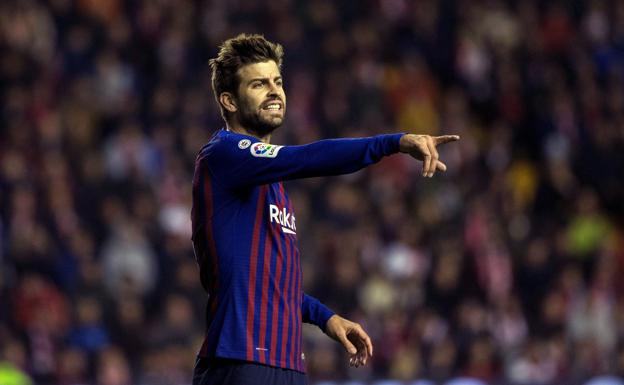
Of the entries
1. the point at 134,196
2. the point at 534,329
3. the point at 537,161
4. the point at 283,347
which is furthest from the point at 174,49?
the point at 283,347

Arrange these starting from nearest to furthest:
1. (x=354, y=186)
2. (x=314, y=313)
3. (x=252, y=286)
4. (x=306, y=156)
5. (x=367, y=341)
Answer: (x=306, y=156) → (x=252, y=286) → (x=367, y=341) → (x=314, y=313) → (x=354, y=186)

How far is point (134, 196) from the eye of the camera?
42.2 ft

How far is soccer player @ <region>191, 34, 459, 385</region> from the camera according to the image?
195 inches

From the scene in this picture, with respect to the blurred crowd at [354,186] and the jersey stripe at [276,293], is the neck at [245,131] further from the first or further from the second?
the blurred crowd at [354,186]

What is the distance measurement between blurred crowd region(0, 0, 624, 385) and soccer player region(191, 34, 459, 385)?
600 centimetres

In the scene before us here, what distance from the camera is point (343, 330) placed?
5.44m

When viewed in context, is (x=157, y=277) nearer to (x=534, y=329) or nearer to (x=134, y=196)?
(x=134, y=196)

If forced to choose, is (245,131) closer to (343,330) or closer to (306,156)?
(306,156)

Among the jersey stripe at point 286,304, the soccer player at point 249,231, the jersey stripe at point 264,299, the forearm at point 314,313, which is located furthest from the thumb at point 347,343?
the jersey stripe at point 264,299

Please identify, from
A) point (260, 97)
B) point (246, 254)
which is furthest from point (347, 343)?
point (260, 97)

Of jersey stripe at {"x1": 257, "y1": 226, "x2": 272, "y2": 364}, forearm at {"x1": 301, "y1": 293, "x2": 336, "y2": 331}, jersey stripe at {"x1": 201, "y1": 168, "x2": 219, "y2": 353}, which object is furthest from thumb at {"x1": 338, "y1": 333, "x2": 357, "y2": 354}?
jersey stripe at {"x1": 201, "y1": 168, "x2": 219, "y2": 353}

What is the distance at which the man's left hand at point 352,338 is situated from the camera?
17.6 feet

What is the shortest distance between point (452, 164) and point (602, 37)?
3.22 metres

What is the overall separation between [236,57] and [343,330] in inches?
46.1
